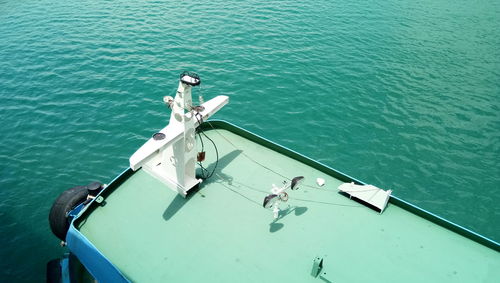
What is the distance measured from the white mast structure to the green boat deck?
2.38ft

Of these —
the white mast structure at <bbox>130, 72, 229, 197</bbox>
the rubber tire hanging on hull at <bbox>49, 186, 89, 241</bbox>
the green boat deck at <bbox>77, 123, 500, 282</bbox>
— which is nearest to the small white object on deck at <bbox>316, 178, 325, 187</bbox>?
the green boat deck at <bbox>77, 123, 500, 282</bbox>

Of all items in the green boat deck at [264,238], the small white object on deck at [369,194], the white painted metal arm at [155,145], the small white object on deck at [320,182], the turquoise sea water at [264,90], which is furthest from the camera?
the turquoise sea water at [264,90]

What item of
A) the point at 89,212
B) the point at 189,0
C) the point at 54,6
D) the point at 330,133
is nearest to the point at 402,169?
the point at 330,133

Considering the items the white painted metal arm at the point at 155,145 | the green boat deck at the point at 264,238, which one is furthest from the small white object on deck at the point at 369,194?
the white painted metal arm at the point at 155,145

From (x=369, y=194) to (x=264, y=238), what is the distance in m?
4.39

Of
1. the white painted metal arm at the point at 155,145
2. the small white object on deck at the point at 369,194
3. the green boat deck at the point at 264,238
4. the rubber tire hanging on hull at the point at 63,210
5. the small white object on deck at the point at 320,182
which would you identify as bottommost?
the rubber tire hanging on hull at the point at 63,210

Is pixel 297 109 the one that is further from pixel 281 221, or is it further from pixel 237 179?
pixel 281 221

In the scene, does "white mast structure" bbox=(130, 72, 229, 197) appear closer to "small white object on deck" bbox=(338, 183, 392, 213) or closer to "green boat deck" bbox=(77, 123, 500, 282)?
"green boat deck" bbox=(77, 123, 500, 282)

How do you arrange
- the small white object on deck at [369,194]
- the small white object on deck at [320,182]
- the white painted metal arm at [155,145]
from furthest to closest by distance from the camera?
the small white object on deck at [320,182]
the small white object on deck at [369,194]
the white painted metal arm at [155,145]

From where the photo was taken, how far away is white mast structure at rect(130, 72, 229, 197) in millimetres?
10114

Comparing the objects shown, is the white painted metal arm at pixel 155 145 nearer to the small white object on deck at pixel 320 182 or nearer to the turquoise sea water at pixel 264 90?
the small white object on deck at pixel 320 182

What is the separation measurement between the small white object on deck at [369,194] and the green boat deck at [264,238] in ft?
1.07

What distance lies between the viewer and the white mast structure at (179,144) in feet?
33.2

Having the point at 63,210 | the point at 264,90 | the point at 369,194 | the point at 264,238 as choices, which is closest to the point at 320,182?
the point at 369,194
